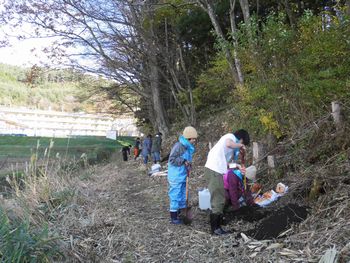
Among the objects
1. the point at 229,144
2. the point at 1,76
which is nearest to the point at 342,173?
the point at 229,144

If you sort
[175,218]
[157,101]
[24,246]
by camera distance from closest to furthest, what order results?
[24,246]
[175,218]
[157,101]

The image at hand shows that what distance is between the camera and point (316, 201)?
5254mm

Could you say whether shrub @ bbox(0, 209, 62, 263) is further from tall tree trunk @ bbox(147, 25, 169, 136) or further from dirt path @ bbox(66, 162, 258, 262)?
tall tree trunk @ bbox(147, 25, 169, 136)

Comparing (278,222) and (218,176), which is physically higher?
(218,176)

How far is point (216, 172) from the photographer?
527 cm

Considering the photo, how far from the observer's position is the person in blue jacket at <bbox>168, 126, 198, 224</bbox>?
5.88m

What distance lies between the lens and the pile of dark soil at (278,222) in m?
4.75

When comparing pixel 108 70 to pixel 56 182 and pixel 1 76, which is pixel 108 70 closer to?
pixel 56 182

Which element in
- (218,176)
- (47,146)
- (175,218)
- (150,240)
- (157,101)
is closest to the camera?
(150,240)

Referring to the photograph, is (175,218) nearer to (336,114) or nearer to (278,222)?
(278,222)

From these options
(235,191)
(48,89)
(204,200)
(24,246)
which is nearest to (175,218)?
(204,200)

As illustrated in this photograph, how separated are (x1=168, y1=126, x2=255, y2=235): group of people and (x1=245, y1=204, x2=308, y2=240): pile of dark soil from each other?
1.77 feet

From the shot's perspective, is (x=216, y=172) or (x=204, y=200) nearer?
(x=216, y=172)

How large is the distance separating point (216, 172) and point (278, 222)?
0.99 metres
